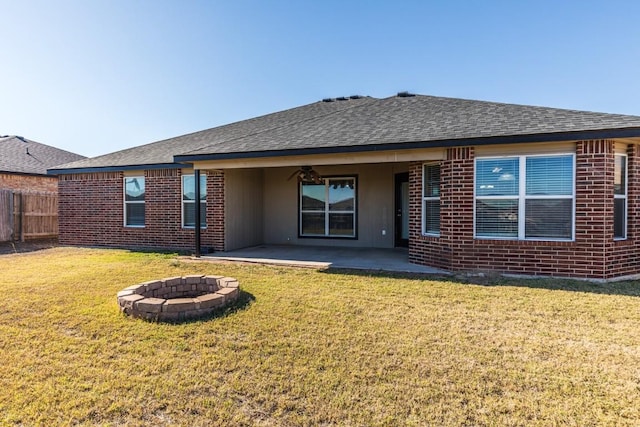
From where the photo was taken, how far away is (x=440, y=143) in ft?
23.3

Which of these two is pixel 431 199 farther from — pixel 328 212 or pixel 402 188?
pixel 328 212

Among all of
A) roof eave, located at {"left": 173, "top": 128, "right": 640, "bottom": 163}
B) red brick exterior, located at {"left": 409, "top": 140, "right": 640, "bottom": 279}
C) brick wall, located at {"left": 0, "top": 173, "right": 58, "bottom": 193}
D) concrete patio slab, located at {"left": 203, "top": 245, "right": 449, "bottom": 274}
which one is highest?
roof eave, located at {"left": 173, "top": 128, "right": 640, "bottom": 163}

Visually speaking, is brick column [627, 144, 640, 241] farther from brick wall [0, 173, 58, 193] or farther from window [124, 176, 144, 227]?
brick wall [0, 173, 58, 193]

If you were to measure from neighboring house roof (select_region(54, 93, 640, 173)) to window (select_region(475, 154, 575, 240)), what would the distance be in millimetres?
587

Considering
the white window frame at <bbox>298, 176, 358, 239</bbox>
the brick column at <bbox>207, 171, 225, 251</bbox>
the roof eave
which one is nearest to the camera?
the roof eave

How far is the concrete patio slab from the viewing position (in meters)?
7.89

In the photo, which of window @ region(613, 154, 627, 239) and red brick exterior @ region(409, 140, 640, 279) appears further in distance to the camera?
window @ region(613, 154, 627, 239)

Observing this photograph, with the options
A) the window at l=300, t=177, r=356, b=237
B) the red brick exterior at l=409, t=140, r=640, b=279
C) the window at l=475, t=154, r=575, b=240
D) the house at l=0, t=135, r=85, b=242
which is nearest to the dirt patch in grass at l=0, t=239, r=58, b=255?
the house at l=0, t=135, r=85, b=242

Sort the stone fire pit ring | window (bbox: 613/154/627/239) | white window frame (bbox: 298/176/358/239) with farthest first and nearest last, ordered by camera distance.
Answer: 1. white window frame (bbox: 298/176/358/239)
2. window (bbox: 613/154/627/239)
3. the stone fire pit ring

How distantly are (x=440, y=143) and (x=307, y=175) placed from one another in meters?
4.75

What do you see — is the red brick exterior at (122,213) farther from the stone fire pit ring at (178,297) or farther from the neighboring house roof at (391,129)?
the stone fire pit ring at (178,297)

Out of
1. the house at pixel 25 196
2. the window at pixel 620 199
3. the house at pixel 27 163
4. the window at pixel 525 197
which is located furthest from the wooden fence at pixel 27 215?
the window at pixel 620 199

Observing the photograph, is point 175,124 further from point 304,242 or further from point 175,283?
point 175,283

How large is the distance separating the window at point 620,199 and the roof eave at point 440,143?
0.97m
